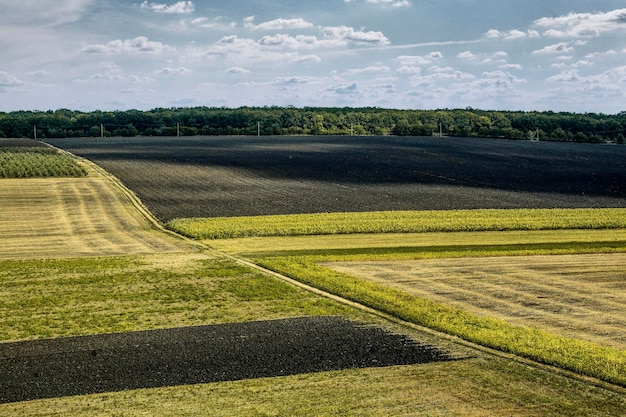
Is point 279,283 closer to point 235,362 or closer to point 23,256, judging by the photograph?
point 235,362

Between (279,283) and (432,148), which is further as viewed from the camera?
(432,148)

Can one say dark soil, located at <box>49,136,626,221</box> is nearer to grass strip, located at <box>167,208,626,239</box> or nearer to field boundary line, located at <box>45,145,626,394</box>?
grass strip, located at <box>167,208,626,239</box>

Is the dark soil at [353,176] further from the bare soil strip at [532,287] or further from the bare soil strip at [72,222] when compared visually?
the bare soil strip at [532,287]

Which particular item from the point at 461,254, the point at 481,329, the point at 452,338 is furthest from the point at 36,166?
the point at 452,338

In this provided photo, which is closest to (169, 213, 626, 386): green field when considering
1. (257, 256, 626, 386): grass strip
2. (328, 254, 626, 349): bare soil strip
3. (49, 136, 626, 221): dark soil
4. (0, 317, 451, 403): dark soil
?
(257, 256, 626, 386): grass strip

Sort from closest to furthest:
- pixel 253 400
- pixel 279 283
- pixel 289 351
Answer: pixel 253 400, pixel 289 351, pixel 279 283

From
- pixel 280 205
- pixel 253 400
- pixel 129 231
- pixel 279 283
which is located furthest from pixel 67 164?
pixel 253 400
